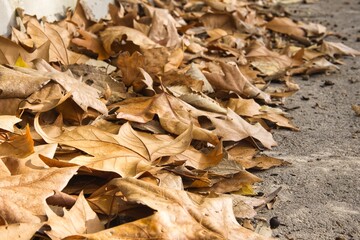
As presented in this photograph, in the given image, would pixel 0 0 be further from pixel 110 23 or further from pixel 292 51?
pixel 292 51

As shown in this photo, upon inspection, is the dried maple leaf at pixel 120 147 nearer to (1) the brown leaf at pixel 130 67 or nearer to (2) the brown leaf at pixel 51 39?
(1) the brown leaf at pixel 130 67

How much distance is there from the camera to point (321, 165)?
1.98 m

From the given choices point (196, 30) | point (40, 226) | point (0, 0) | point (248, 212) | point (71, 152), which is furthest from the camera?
point (196, 30)

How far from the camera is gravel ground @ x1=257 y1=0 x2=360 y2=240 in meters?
1.62

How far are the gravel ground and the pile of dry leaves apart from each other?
7cm

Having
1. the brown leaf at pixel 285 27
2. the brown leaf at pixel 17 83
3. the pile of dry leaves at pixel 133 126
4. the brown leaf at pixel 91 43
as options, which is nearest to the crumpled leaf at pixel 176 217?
the pile of dry leaves at pixel 133 126

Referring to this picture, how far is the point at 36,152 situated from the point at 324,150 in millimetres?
1023

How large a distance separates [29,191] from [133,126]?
585mm

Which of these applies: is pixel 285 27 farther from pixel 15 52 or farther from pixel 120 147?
pixel 120 147

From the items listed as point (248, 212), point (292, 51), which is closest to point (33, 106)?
point (248, 212)

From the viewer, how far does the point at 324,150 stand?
2115 millimetres

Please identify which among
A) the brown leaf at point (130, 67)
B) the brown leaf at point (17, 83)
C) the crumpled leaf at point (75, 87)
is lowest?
the brown leaf at point (130, 67)

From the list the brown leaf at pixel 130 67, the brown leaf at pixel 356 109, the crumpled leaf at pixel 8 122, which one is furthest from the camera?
the brown leaf at pixel 356 109

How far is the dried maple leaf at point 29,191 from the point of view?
4.41 feet
